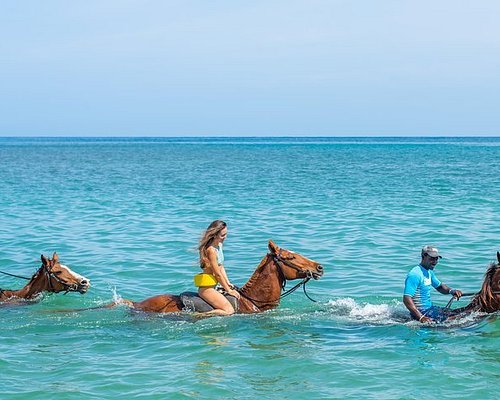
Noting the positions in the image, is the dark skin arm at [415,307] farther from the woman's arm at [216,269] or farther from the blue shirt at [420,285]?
the woman's arm at [216,269]

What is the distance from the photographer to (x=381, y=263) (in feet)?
57.6

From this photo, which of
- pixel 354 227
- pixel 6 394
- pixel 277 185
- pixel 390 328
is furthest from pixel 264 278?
pixel 277 185

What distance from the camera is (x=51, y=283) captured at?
13.4 metres

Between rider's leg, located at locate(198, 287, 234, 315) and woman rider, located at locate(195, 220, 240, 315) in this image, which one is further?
rider's leg, located at locate(198, 287, 234, 315)

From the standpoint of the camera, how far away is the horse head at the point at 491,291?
10.8m

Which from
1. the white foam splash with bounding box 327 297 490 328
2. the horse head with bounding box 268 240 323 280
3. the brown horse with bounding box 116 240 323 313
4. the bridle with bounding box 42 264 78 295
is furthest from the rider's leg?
the bridle with bounding box 42 264 78 295

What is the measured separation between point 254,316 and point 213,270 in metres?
1.04

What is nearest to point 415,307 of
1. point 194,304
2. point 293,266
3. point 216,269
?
point 293,266

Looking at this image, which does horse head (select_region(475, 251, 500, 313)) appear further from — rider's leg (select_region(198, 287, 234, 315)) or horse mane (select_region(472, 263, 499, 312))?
rider's leg (select_region(198, 287, 234, 315))

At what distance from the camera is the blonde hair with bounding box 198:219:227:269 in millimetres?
11484

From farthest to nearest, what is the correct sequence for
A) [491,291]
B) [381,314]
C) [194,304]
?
1. [381,314]
2. [194,304]
3. [491,291]

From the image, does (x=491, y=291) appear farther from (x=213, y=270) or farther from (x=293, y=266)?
(x=213, y=270)

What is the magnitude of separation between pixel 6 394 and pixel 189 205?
22557 mm

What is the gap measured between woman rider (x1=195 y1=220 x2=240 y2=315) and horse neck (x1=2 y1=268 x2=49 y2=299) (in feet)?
10.9
